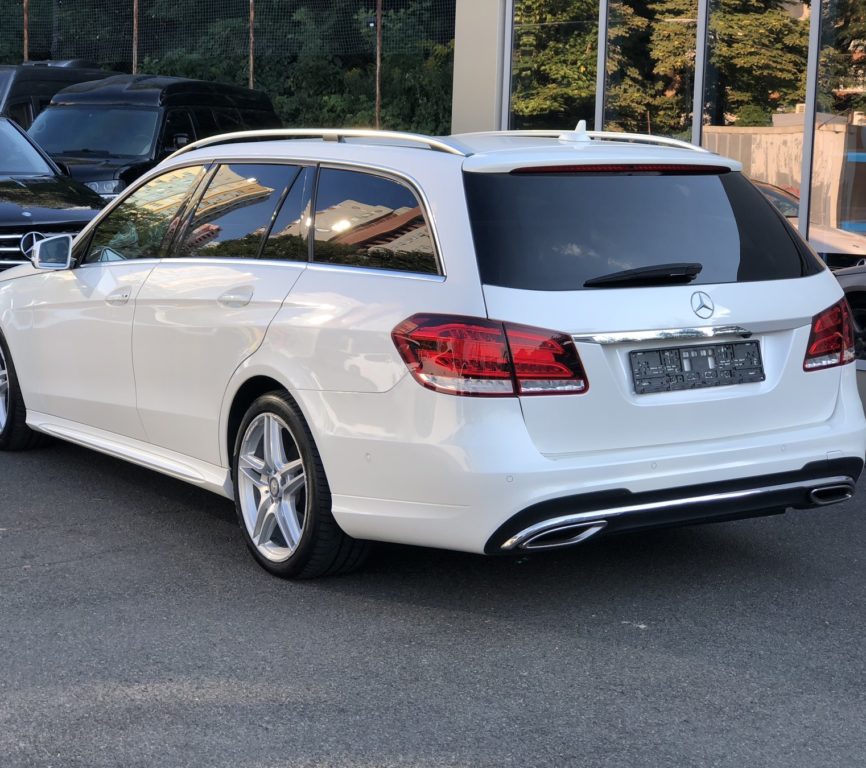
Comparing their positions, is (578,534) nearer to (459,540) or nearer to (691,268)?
(459,540)

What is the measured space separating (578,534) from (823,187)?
25.9 feet

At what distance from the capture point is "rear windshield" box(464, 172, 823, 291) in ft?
15.2

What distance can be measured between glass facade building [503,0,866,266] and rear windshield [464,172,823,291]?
6.54m

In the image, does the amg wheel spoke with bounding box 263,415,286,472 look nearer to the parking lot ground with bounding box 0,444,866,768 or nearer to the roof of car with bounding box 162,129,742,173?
the parking lot ground with bounding box 0,444,866,768

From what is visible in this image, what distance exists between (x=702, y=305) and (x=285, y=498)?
5.49ft

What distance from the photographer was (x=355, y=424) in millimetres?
4746

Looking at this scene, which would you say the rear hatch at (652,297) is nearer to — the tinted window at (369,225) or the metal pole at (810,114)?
the tinted window at (369,225)

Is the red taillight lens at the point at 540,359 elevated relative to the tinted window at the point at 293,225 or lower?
lower

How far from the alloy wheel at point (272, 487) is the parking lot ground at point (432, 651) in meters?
0.16

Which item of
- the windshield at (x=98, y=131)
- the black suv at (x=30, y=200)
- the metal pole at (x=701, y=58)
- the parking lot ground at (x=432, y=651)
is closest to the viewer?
the parking lot ground at (x=432, y=651)

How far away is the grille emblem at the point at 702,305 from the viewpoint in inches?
186

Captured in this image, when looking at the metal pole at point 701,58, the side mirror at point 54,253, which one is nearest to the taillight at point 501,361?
the side mirror at point 54,253

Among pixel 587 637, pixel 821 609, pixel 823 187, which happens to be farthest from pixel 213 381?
pixel 823 187

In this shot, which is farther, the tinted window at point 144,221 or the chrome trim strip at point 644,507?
the tinted window at point 144,221
